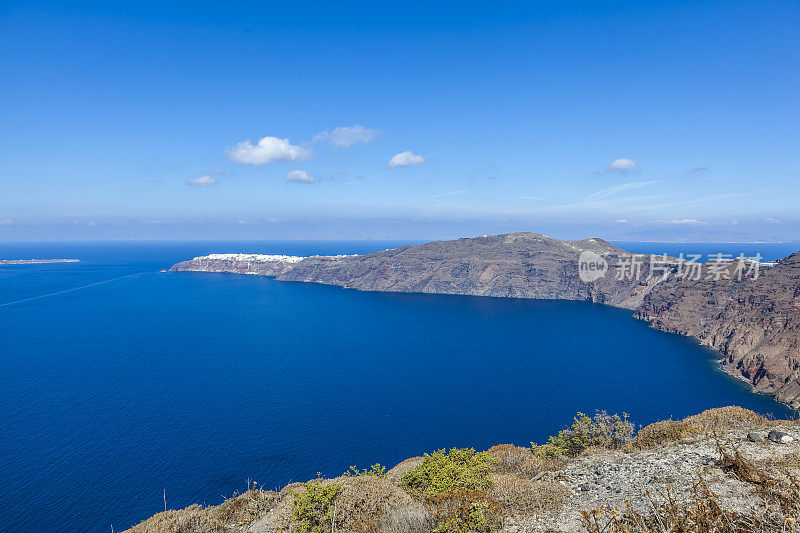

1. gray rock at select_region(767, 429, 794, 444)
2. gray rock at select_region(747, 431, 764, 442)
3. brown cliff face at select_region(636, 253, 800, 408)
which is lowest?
brown cliff face at select_region(636, 253, 800, 408)

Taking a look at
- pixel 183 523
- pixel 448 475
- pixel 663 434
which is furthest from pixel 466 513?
pixel 663 434

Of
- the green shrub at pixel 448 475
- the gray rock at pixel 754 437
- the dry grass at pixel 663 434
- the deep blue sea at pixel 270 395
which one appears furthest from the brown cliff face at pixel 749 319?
the green shrub at pixel 448 475

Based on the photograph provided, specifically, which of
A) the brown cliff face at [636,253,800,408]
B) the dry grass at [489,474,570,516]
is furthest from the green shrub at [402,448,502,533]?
the brown cliff face at [636,253,800,408]

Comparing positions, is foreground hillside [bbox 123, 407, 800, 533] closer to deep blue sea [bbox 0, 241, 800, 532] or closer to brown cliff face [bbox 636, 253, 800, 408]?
deep blue sea [bbox 0, 241, 800, 532]

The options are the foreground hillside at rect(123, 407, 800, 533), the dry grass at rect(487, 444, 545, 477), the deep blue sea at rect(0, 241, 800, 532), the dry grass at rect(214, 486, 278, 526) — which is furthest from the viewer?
the deep blue sea at rect(0, 241, 800, 532)

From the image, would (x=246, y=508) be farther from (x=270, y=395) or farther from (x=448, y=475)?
(x=270, y=395)
